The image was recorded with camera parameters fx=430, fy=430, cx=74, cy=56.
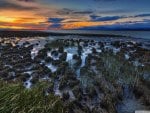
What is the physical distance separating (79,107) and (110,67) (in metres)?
10.5

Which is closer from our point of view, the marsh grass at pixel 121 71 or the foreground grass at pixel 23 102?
the foreground grass at pixel 23 102

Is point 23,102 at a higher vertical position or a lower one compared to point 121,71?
higher

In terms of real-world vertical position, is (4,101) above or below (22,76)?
above

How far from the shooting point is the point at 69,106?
17594 millimetres

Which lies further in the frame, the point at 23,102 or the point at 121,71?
the point at 121,71

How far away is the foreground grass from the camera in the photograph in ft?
34.9

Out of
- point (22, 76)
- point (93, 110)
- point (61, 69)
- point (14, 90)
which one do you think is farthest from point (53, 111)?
point (61, 69)

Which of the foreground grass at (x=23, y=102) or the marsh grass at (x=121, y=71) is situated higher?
the foreground grass at (x=23, y=102)

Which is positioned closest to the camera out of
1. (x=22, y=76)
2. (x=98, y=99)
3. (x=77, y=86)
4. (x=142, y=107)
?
(x=142, y=107)

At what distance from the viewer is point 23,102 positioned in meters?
11.4

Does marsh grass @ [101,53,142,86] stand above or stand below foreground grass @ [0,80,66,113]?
below

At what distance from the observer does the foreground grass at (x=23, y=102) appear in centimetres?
1062

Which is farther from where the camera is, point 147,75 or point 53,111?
point 147,75

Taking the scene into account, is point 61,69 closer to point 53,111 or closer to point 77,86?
point 77,86
